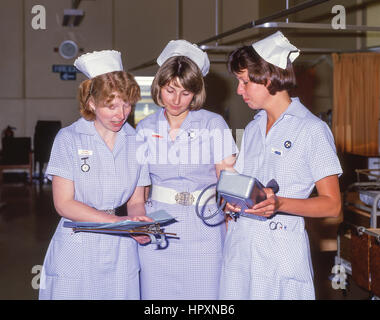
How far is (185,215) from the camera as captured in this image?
2.01 metres

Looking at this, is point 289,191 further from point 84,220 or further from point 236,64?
point 84,220

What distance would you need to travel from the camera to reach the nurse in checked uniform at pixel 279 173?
1.65 meters

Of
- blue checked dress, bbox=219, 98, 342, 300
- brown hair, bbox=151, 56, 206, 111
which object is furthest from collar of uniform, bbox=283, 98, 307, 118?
brown hair, bbox=151, 56, 206, 111

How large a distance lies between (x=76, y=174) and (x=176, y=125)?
0.49 metres

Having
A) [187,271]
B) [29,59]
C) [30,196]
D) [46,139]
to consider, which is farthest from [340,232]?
[29,59]

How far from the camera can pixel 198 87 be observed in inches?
76.4

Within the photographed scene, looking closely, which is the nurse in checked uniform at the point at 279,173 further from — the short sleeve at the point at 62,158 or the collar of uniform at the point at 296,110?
the short sleeve at the point at 62,158

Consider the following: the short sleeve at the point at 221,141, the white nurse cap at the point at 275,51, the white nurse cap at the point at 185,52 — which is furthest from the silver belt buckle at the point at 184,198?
the white nurse cap at the point at 275,51

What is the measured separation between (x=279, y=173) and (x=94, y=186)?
A: 67cm

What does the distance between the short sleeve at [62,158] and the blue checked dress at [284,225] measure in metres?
0.64

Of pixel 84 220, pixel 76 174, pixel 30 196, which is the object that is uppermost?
pixel 76 174

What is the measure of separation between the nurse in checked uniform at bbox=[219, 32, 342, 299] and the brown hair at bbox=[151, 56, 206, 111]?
7.7 inches

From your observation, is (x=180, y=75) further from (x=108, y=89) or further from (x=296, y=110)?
(x=296, y=110)

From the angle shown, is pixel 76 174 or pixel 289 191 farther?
pixel 76 174
